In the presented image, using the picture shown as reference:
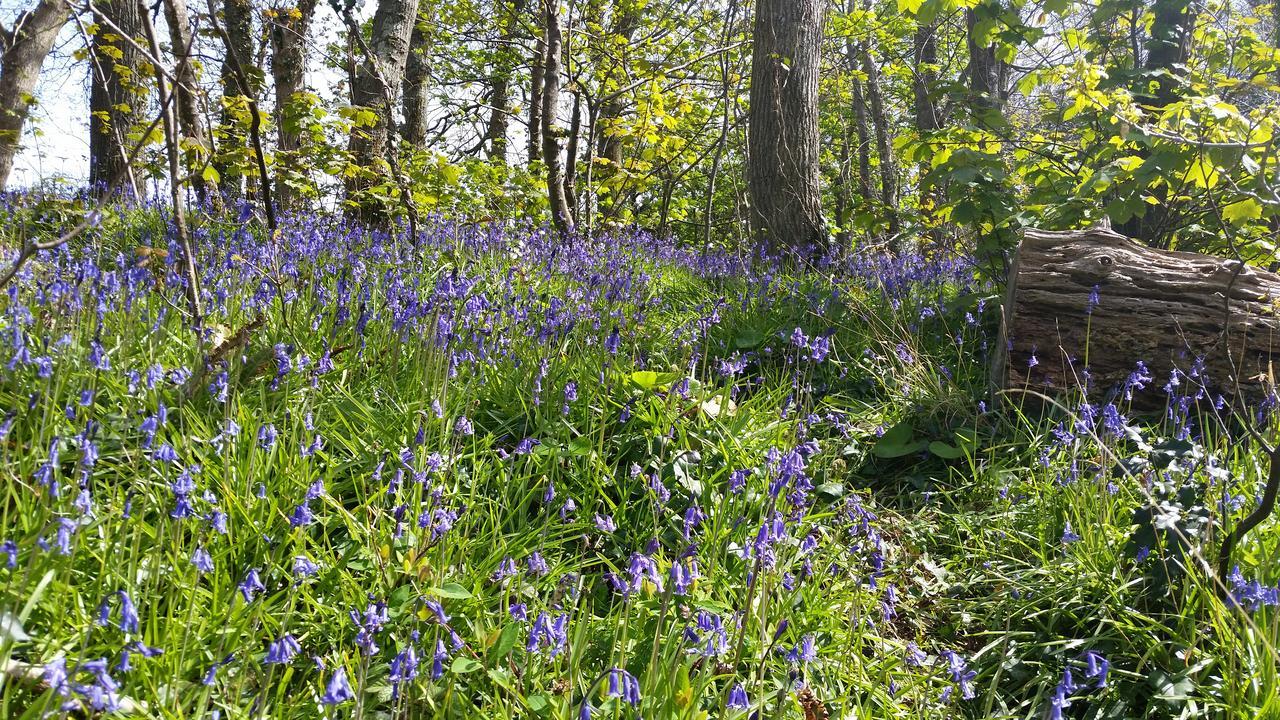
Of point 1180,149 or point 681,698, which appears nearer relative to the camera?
point 681,698

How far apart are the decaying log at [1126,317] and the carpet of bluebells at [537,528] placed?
10.3 inches

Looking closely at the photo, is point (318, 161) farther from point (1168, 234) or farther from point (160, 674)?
point (1168, 234)

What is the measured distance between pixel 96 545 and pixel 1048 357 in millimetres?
3940

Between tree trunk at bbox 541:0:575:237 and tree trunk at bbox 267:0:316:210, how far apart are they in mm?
2001

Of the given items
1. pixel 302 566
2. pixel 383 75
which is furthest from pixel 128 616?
pixel 383 75

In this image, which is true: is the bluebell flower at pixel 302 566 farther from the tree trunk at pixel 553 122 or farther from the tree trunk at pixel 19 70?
the tree trunk at pixel 19 70

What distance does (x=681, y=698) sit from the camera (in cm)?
161

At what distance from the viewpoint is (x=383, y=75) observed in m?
5.95

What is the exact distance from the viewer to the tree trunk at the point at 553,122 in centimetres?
671

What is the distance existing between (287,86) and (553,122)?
257 centimetres

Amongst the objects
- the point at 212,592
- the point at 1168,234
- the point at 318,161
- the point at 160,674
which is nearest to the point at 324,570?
the point at 212,592

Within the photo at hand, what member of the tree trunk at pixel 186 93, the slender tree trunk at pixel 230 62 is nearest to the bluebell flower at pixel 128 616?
the tree trunk at pixel 186 93

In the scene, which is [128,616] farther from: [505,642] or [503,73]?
[503,73]

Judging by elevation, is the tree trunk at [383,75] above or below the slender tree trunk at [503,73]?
below
